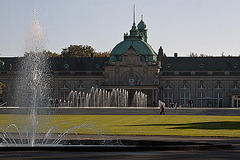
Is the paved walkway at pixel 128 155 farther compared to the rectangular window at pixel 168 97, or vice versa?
the rectangular window at pixel 168 97

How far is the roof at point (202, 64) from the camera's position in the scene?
95812 millimetres

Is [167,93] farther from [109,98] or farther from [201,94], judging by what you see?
[109,98]

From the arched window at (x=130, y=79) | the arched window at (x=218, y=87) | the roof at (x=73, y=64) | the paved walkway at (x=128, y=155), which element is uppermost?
the roof at (x=73, y=64)

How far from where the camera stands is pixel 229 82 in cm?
9394

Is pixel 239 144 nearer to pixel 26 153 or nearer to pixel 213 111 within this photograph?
pixel 26 153

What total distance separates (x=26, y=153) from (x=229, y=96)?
79.6 metres

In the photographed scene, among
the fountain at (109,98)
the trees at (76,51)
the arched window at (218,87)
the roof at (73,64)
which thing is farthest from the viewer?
the trees at (76,51)

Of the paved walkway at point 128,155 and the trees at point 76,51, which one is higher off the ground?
the trees at point 76,51

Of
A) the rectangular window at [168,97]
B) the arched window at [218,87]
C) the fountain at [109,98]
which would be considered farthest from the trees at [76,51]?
the arched window at [218,87]

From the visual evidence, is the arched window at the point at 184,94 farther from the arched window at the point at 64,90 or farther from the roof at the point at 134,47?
the arched window at the point at 64,90

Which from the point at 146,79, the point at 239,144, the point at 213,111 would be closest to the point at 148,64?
the point at 146,79

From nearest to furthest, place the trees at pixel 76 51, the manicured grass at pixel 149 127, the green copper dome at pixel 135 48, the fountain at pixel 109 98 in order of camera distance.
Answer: the manicured grass at pixel 149 127 → the fountain at pixel 109 98 → the green copper dome at pixel 135 48 → the trees at pixel 76 51

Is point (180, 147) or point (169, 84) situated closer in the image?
point (180, 147)

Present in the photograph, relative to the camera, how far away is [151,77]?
94.8 meters
